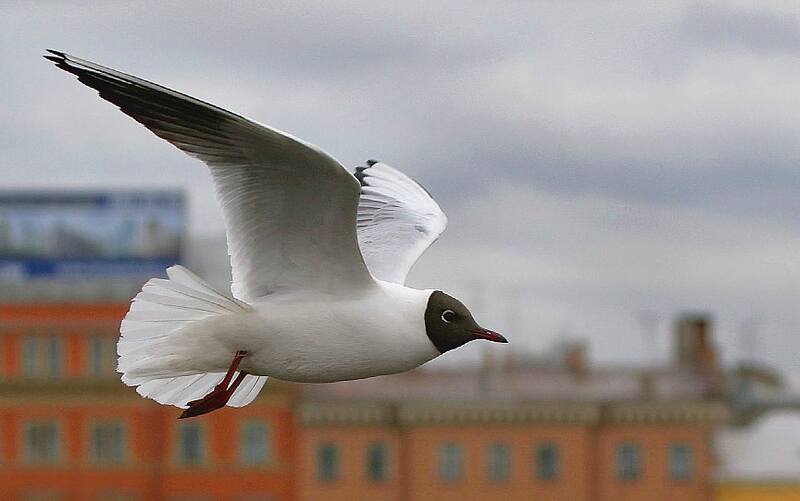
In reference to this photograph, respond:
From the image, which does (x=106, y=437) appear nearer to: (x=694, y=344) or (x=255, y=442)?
(x=255, y=442)

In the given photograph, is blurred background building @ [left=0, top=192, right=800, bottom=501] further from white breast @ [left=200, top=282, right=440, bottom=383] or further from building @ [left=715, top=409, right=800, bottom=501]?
white breast @ [left=200, top=282, right=440, bottom=383]

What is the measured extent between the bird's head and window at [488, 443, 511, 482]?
35832mm

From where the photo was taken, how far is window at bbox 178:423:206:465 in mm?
42125

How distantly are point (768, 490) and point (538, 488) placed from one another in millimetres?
5168

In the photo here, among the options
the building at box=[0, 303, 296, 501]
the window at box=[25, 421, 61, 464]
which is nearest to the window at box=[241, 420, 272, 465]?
the building at box=[0, 303, 296, 501]

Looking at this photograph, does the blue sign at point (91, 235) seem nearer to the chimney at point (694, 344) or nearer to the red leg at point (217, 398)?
the chimney at point (694, 344)

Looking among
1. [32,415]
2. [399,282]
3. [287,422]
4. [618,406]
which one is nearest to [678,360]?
[618,406]

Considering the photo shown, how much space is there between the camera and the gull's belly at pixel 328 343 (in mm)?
6039

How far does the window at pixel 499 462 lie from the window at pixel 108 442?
8.41 m

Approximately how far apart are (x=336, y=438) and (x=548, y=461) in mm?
4931

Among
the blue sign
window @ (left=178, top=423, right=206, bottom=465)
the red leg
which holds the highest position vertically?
the blue sign

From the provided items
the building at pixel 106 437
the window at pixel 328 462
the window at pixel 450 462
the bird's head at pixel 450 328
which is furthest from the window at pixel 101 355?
the bird's head at pixel 450 328

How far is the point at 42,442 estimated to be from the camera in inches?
1665

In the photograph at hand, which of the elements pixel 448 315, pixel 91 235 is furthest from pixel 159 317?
pixel 91 235
